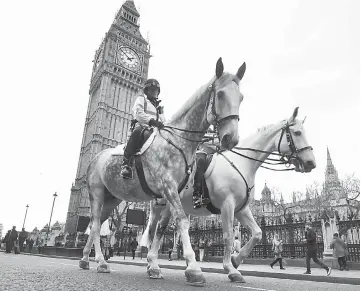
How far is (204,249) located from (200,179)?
1607cm

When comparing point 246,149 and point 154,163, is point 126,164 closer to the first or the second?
point 154,163

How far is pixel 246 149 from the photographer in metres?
5.96

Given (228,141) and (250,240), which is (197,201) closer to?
(250,240)

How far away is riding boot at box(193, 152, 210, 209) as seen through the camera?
522cm

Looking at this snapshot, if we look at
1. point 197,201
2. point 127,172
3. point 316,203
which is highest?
point 316,203

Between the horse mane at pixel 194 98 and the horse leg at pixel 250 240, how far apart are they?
2208 mm

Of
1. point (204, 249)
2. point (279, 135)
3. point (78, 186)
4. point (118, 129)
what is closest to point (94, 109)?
point (118, 129)

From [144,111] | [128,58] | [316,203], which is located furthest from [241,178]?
[128,58]

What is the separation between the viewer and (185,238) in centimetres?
328

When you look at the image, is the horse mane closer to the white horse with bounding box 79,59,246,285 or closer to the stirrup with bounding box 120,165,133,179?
the white horse with bounding box 79,59,246,285

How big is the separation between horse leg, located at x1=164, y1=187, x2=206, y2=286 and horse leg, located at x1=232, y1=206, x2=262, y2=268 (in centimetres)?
181

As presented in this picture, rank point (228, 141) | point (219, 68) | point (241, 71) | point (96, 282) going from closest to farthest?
1. point (96, 282)
2. point (228, 141)
3. point (219, 68)
4. point (241, 71)

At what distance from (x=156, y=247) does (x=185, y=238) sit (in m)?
1.41

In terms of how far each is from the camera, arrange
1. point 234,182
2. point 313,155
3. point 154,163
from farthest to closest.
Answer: point 313,155, point 234,182, point 154,163
